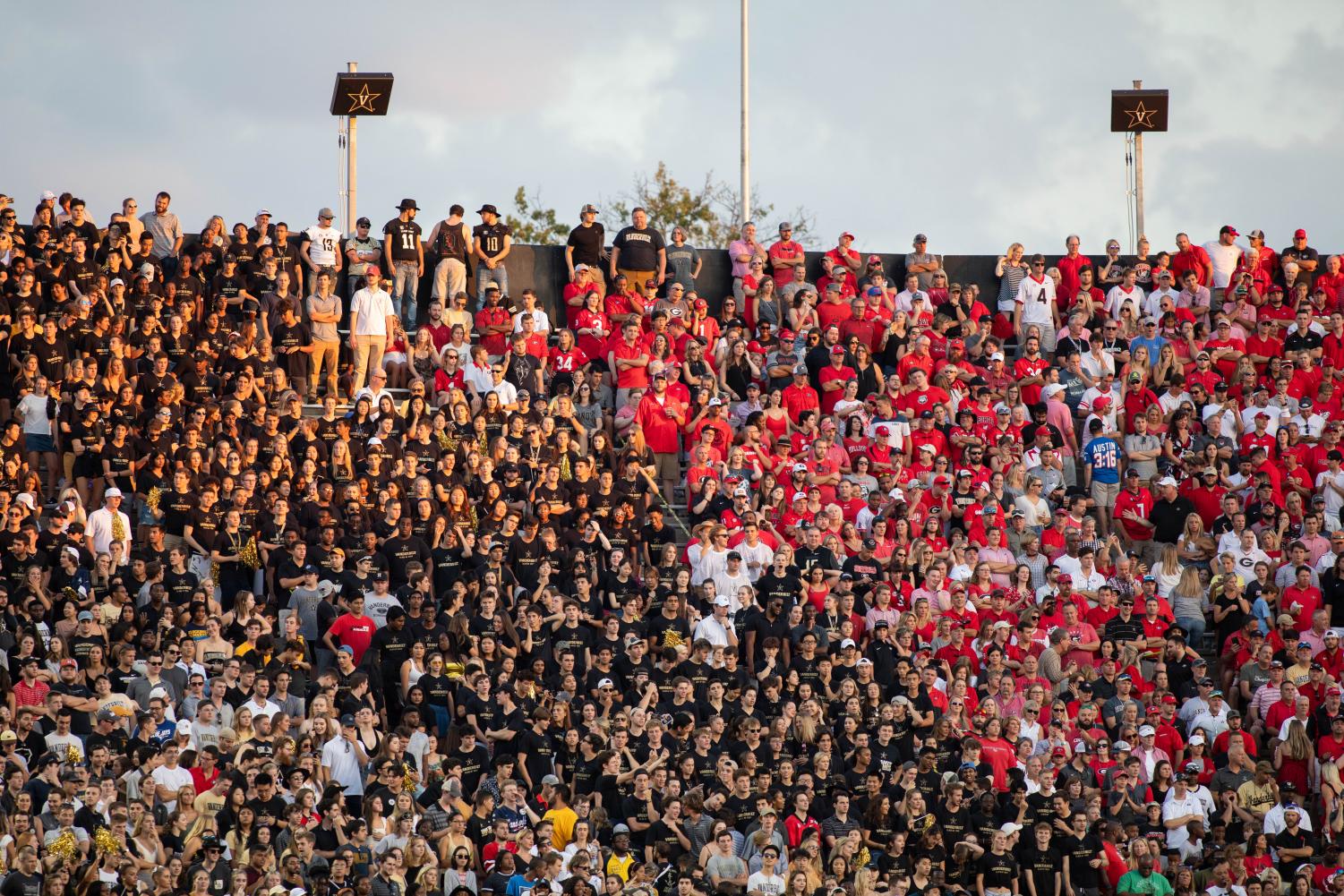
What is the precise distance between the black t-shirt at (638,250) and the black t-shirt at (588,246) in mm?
247

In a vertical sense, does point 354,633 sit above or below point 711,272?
below

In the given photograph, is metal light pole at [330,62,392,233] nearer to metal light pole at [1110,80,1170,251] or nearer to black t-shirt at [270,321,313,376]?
black t-shirt at [270,321,313,376]

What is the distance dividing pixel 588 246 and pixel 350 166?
11.8 feet

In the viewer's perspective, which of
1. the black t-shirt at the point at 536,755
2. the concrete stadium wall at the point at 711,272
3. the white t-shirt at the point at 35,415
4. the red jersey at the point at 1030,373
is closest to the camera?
the black t-shirt at the point at 536,755

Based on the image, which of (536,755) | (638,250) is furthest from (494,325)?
(536,755)

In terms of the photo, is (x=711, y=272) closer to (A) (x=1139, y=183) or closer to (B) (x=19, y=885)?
(A) (x=1139, y=183)

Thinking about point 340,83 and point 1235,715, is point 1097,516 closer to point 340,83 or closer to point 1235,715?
point 1235,715

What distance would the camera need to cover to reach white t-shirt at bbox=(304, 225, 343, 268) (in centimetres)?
2281

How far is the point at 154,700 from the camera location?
54.7 feet

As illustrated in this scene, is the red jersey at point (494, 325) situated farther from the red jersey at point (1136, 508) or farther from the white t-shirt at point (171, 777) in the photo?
the white t-shirt at point (171, 777)

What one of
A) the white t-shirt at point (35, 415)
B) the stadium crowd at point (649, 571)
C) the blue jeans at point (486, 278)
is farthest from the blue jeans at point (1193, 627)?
the white t-shirt at point (35, 415)

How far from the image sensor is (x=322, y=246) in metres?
22.8

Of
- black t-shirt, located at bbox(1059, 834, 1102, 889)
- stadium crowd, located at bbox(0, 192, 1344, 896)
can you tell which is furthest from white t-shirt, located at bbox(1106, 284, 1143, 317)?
black t-shirt, located at bbox(1059, 834, 1102, 889)

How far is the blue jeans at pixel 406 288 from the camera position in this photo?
23.2m
